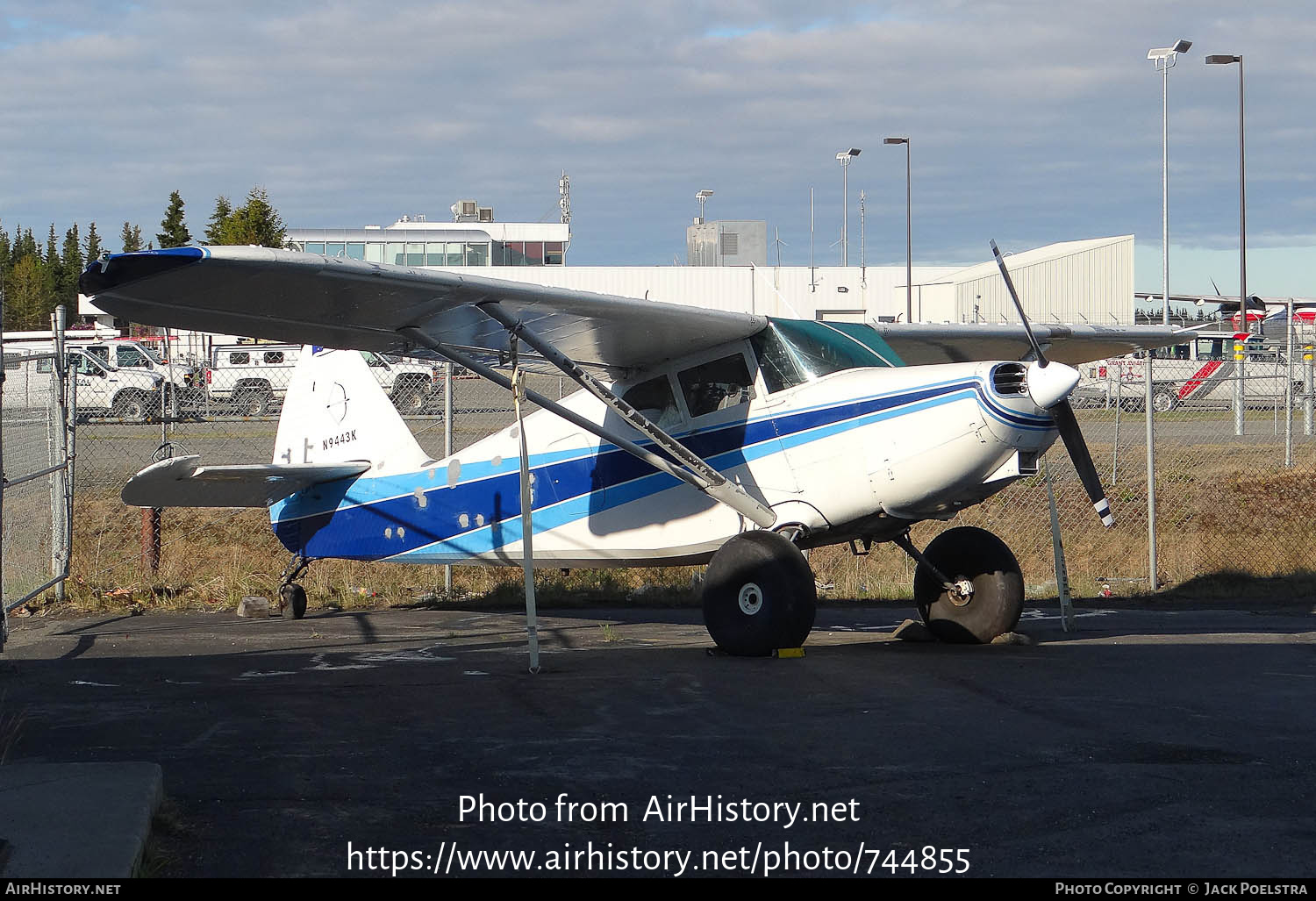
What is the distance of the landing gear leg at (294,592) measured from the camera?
41.3 feet

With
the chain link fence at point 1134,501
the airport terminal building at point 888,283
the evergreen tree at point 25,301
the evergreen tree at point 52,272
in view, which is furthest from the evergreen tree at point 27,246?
the chain link fence at point 1134,501

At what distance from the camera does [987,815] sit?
477 cm

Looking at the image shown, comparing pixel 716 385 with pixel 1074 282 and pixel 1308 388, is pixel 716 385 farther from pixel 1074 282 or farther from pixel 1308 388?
pixel 1074 282

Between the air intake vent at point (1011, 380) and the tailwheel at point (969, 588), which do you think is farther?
the tailwheel at point (969, 588)

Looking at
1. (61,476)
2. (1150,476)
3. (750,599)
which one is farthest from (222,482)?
(1150,476)

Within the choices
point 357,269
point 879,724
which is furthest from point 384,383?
point 879,724

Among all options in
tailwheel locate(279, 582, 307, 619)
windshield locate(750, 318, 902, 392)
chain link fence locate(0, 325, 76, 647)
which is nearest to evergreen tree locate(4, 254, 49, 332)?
chain link fence locate(0, 325, 76, 647)

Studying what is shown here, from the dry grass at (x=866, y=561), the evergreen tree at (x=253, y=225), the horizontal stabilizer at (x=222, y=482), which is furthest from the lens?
the evergreen tree at (x=253, y=225)

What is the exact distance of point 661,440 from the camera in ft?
31.9

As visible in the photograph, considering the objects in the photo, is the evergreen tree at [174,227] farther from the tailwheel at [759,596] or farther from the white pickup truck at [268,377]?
the tailwheel at [759,596]

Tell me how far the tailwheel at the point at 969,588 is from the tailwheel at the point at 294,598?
6.16 meters

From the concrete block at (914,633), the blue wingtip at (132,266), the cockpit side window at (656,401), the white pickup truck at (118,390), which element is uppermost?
the white pickup truck at (118,390)

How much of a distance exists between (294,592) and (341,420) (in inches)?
70.1

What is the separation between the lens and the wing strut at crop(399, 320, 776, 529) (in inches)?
363
